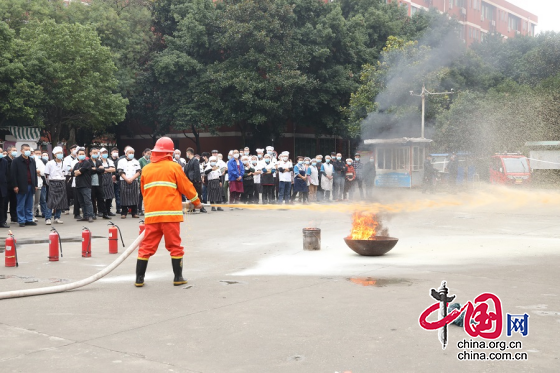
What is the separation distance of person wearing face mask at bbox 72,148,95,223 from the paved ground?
316cm

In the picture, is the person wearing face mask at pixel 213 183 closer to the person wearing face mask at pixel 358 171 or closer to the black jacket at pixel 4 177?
the black jacket at pixel 4 177

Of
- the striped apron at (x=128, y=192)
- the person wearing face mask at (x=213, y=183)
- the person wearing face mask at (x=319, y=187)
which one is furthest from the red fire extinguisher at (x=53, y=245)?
the person wearing face mask at (x=319, y=187)

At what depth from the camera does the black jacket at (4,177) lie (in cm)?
1529

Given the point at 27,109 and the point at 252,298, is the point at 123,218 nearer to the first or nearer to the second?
the point at 252,298

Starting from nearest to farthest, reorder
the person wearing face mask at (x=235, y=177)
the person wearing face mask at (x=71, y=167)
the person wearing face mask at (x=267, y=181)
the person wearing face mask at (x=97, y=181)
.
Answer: the person wearing face mask at (x=97, y=181) → the person wearing face mask at (x=71, y=167) → the person wearing face mask at (x=235, y=177) → the person wearing face mask at (x=267, y=181)

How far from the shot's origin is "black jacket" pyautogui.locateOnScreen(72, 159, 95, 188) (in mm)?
16203

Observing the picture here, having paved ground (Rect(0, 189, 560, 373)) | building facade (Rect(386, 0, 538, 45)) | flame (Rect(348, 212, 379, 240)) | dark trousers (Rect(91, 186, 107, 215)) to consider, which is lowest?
paved ground (Rect(0, 189, 560, 373))

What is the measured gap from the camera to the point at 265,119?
36.7 meters

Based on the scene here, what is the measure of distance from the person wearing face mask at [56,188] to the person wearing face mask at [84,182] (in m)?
0.38

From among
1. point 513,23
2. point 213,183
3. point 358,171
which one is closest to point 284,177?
point 213,183

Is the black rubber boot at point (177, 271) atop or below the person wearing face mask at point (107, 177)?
below

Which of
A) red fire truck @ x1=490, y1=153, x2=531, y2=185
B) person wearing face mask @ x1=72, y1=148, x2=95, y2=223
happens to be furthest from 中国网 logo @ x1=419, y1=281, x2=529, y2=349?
red fire truck @ x1=490, y1=153, x2=531, y2=185

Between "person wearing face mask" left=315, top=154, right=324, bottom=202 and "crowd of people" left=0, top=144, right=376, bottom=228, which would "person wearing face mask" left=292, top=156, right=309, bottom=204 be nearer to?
"crowd of people" left=0, top=144, right=376, bottom=228

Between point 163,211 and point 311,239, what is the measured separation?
12.2 feet
